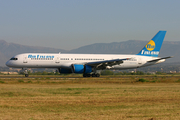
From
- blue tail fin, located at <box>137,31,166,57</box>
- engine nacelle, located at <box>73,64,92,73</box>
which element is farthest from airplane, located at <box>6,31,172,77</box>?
blue tail fin, located at <box>137,31,166,57</box>

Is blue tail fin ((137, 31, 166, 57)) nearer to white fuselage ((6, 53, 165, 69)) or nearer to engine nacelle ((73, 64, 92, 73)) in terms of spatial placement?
white fuselage ((6, 53, 165, 69))

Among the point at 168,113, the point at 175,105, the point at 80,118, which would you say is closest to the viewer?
the point at 80,118

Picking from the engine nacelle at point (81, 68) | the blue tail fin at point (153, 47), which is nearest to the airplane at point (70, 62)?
the engine nacelle at point (81, 68)

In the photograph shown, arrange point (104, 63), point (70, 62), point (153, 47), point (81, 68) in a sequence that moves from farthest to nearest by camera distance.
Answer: point (153, 47) → point (70, 62) → point (104, 63) → point (81, 68)

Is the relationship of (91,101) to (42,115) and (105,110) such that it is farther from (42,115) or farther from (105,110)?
(42,115)

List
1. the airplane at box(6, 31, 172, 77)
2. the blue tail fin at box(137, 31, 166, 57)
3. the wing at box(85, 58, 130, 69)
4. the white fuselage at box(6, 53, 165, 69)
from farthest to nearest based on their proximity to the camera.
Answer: the blue tail fin at box(137, 31, 166, 57), the white fuselage at box(6, 53, 165, 69), the airplane at box(6, 31, 172, 77), the wing at box(85, 58, 130, 69)

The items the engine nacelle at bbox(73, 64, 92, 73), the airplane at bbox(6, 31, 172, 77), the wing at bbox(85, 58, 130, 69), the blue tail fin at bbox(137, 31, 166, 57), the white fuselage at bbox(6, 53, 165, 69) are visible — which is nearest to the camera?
the engine nacelle at bbox(73, 64, 92, 73)

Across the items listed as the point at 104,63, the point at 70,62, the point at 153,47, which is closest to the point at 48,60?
the point at 70,62

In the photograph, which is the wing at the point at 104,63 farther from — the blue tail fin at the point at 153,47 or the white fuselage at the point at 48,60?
the blue tail fin at the point at 153,47

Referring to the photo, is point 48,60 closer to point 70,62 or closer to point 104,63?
point 70,62

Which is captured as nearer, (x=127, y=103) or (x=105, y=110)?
(x=105, y=110)

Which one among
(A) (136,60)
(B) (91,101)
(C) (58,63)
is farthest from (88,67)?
(B) (91,101)

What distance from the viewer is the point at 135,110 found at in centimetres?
1343

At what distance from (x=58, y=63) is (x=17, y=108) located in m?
32.9
